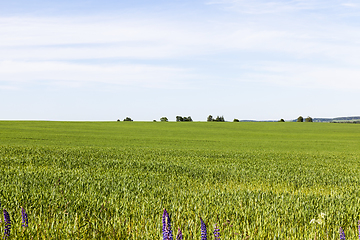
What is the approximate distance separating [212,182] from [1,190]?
680 cm

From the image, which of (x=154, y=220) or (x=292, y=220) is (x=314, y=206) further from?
(x=154, y=220)

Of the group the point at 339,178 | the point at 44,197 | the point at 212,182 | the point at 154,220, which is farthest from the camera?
the point at 339,178

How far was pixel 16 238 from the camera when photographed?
3.79 metres

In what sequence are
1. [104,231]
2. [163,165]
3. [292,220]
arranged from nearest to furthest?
[104,231], [292,220], [163,165]

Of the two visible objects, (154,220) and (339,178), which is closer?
(154,220)

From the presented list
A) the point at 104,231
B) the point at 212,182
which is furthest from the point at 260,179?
the point at 104,231

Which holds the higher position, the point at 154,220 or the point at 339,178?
the point at 154,220

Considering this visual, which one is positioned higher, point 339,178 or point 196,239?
point 196,239

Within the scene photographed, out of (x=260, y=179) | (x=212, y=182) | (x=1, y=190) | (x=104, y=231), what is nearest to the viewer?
(x=104, y=231)

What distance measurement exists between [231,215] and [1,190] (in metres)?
4.99

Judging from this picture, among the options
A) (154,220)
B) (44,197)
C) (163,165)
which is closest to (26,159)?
(163,165)

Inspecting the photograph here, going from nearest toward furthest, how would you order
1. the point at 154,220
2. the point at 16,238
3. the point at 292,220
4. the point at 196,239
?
1. the point at 16,238
2. the point at 196,239
3. the point at 154,220
4. the point at 292,220

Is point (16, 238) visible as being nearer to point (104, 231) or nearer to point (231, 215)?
point (104, 231)

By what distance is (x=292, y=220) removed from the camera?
5.47 m
